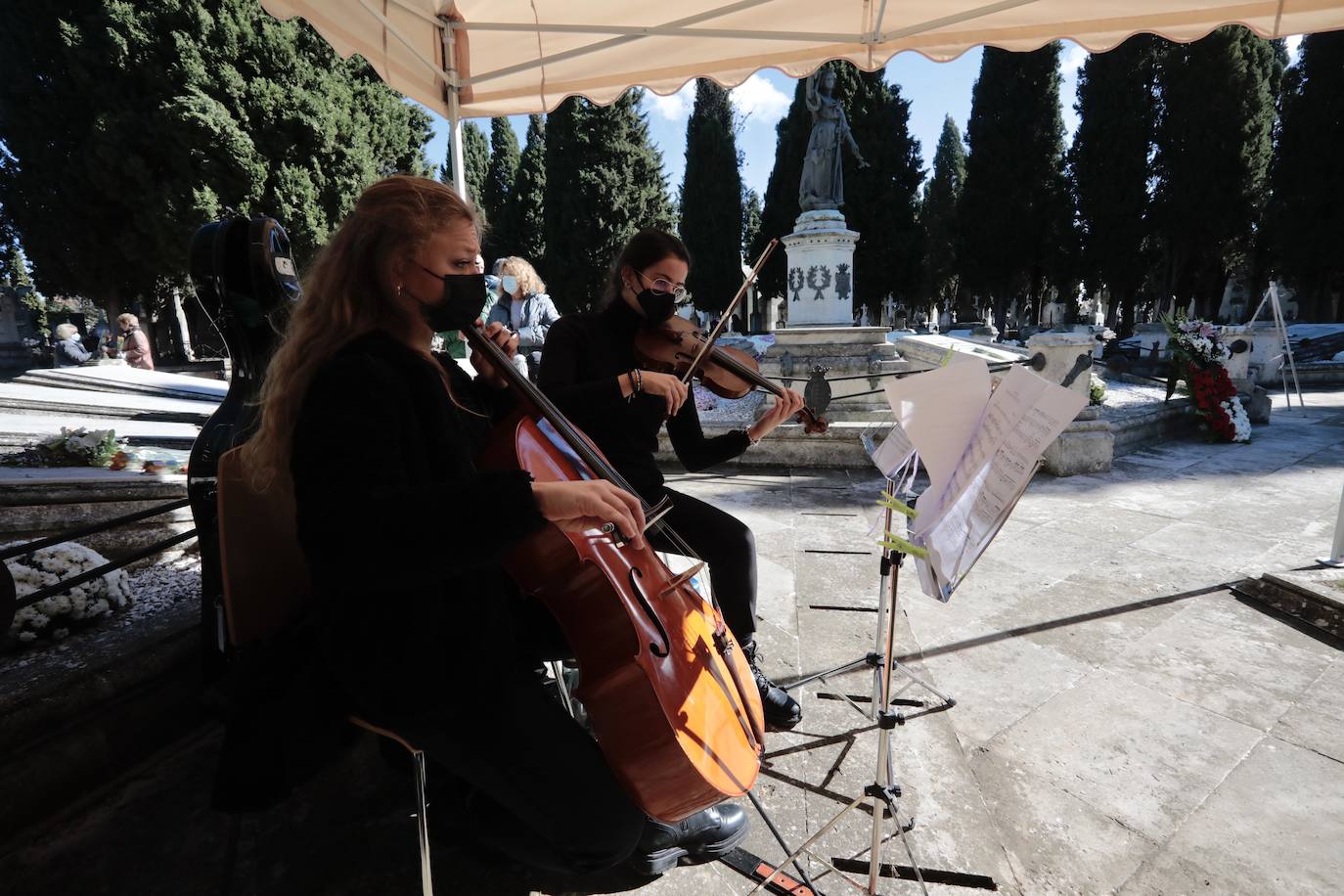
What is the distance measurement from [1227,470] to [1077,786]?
17.5ft

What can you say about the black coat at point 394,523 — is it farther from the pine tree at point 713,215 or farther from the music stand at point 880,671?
the pine tree at point 713,215

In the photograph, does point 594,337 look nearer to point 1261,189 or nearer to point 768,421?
point 768,421

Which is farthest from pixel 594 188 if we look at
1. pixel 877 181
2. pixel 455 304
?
pixel 455 304

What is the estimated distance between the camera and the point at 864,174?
64.5 feet

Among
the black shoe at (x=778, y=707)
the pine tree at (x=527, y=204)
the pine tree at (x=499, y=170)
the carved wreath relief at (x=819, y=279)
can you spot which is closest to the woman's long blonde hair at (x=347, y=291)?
the black shoe at (x=778, y=707)

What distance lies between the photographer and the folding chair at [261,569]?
3.91ft

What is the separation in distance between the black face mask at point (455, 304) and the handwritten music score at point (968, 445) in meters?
0.91

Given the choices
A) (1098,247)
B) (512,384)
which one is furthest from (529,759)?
(1098,247)

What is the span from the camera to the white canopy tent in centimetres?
292

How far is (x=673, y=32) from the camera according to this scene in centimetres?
314

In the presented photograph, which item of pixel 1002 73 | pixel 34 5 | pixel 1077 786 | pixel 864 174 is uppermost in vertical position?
pixel 1002 73

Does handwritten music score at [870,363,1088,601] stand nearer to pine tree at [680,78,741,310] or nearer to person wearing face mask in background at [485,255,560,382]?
person wearing face mask in background at [485,255,560,382]

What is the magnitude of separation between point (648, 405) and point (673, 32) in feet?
7.05

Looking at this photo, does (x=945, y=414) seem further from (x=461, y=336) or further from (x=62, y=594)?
(x=62, y=594)
